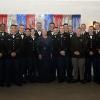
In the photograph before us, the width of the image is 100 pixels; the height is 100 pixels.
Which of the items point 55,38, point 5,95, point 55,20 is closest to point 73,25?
point 55,20

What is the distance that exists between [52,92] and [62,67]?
3.36ft

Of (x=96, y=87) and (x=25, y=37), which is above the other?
(x=25, y=37)

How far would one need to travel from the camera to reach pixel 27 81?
6.95 meters

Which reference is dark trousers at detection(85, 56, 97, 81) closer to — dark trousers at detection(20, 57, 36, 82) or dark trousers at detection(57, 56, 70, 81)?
dark trousers at detection(57, 56, 70, 81)

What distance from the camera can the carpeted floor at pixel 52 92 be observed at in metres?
5.66

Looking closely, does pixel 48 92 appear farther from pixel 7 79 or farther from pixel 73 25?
pixel 73 25

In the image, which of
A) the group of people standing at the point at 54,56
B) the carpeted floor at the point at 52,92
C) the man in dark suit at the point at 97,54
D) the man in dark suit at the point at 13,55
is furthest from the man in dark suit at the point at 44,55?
the man in dark suit at the point at 97,54

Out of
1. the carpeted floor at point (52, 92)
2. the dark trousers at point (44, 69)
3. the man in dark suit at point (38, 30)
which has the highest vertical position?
the man in dark suit at point (38, 30)

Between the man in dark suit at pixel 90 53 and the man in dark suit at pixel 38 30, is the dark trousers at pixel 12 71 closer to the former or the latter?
the man in dark suit at pixel 38 30

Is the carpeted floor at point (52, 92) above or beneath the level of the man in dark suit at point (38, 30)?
beneath

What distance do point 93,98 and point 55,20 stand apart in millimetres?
2783

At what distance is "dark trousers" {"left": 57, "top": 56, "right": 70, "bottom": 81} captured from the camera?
6.90m

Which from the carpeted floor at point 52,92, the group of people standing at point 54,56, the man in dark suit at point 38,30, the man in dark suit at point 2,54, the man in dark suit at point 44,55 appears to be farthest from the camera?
the man in dark suit at point 38,30

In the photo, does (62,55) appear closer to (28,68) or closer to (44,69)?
(44,69)
